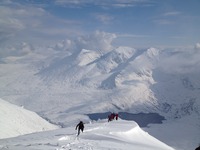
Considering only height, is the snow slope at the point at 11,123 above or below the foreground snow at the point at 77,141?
above

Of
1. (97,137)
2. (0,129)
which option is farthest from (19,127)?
(97,137)

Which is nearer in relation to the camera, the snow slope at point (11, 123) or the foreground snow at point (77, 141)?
the foreground snow at point (77, 141)

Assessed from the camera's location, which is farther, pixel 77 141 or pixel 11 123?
pixel 11 123

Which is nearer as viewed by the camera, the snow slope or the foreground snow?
the foreground snow

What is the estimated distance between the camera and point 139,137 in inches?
2751

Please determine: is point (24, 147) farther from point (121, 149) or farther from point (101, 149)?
point (121, 149)

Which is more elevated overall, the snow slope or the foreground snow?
the snow slope

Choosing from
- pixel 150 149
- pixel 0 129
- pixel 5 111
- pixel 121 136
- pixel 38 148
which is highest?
pixel 5 111

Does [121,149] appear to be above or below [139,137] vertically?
below

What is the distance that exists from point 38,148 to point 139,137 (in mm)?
35450

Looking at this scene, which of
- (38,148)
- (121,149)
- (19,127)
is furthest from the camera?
(19,127)

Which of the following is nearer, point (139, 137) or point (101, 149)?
point (101, 149)

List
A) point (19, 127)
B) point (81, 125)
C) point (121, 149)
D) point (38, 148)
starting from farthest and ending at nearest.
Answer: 1. point (19, 127)
2. point (81, 125)
3. point (121, 149)
4. point (38, 148)

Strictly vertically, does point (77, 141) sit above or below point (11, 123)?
below
